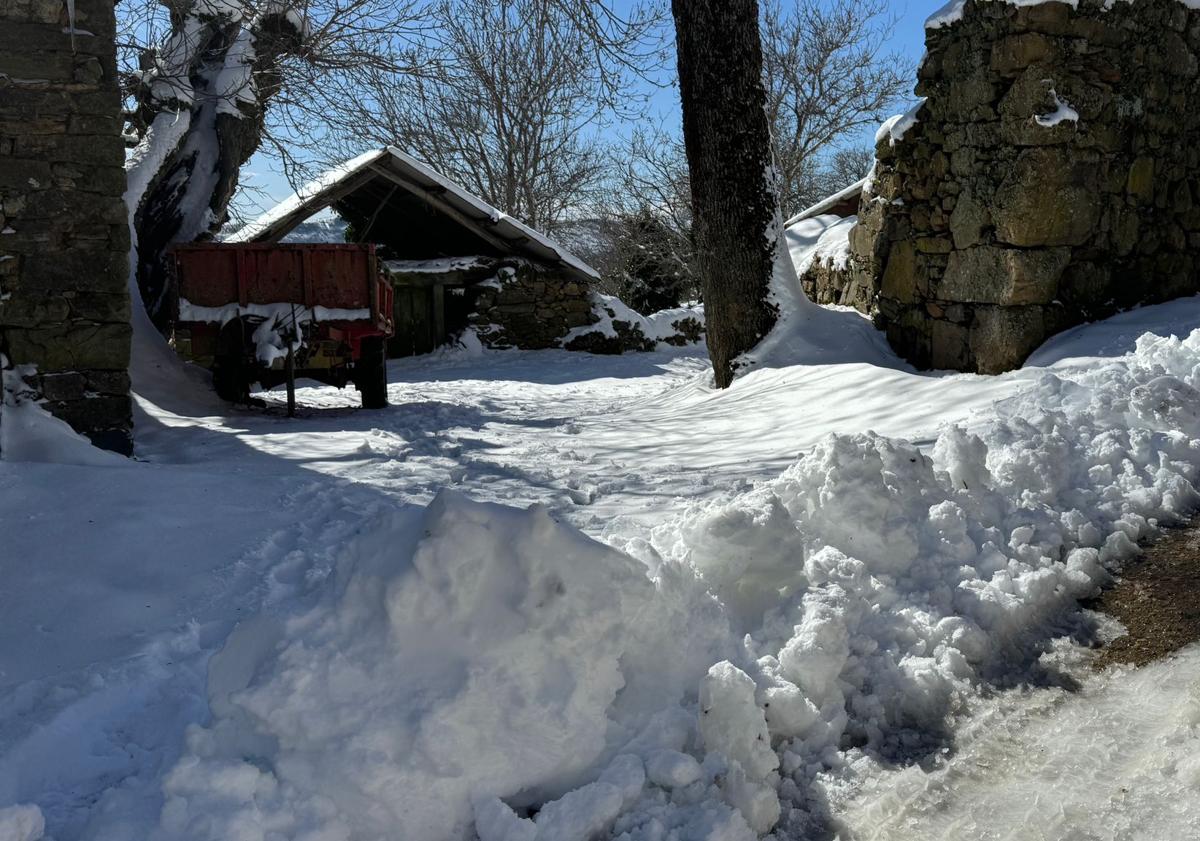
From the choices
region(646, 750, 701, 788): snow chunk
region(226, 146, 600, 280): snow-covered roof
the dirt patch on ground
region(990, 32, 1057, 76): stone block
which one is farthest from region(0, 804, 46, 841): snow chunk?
region(226, 146, 600, 280): snow-covered roof

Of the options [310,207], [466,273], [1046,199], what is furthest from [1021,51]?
[466,273]

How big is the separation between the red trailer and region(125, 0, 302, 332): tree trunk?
1525mm

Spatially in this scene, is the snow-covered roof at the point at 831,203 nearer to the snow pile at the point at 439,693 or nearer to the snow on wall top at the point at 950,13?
the snow on wall top at the point at 950,13

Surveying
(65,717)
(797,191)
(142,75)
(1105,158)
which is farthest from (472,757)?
(797,191)

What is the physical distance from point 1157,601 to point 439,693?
265cm

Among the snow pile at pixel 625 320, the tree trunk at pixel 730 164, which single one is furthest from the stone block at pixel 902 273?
the snow pile at pixel 625 320

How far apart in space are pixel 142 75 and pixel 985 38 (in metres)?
8.43

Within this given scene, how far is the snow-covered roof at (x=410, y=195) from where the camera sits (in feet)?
47.2

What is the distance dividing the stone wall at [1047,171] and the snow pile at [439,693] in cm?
509

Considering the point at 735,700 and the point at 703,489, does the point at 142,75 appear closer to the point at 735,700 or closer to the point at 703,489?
the point at 703,489

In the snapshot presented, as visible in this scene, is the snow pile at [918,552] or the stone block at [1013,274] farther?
the stone block at [1013,274]

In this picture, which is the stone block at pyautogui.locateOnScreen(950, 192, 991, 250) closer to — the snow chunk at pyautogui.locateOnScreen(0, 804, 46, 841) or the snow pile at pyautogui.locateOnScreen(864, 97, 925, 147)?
the snow pile at pyautogui.locateOnScreen(864, 97, 925, 147)

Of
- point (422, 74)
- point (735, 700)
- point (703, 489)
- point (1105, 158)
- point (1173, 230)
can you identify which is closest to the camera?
point (735, 700)

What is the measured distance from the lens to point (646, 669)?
8.60 ft
